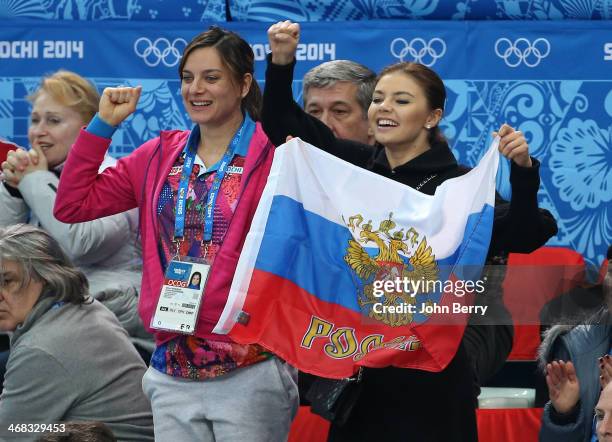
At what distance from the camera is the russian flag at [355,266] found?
3727mm

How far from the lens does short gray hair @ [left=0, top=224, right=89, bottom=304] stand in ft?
14.2

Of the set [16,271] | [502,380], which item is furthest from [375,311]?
[502,380]

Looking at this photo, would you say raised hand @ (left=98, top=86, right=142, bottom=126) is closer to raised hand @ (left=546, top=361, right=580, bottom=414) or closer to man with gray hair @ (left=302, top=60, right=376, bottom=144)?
man with gray hair @ (left=302, top=60, right=376, bottom=144)

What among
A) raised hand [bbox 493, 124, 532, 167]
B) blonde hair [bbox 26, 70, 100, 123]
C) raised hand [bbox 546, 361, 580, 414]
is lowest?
raised hand [bbox 546, 361, 580, 414]

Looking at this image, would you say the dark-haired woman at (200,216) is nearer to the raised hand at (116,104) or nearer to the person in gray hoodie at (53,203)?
the raised hand at (116,104)

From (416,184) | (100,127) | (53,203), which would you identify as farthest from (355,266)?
(53,203)

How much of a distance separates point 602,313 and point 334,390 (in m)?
1.01

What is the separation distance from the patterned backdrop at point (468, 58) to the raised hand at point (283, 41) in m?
2.03

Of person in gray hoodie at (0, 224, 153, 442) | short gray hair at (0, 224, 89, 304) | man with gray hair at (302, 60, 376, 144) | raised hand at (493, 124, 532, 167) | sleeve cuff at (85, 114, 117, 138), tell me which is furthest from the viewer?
man with gray hair at (302, 60, 376, 144)

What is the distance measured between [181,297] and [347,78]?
5.18 feet

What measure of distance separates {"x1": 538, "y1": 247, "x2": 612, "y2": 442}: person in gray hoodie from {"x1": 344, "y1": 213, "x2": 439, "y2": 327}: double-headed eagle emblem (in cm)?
58

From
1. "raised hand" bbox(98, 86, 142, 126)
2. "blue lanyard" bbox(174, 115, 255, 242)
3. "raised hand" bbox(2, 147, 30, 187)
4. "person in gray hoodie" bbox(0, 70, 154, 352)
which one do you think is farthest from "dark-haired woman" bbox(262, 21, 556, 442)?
"raised hand" bbox(2, 147, 30, 187)

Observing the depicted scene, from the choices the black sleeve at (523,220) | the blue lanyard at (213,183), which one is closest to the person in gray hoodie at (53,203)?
the blue lanyard at (213,183)

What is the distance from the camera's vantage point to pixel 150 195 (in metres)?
4.02
